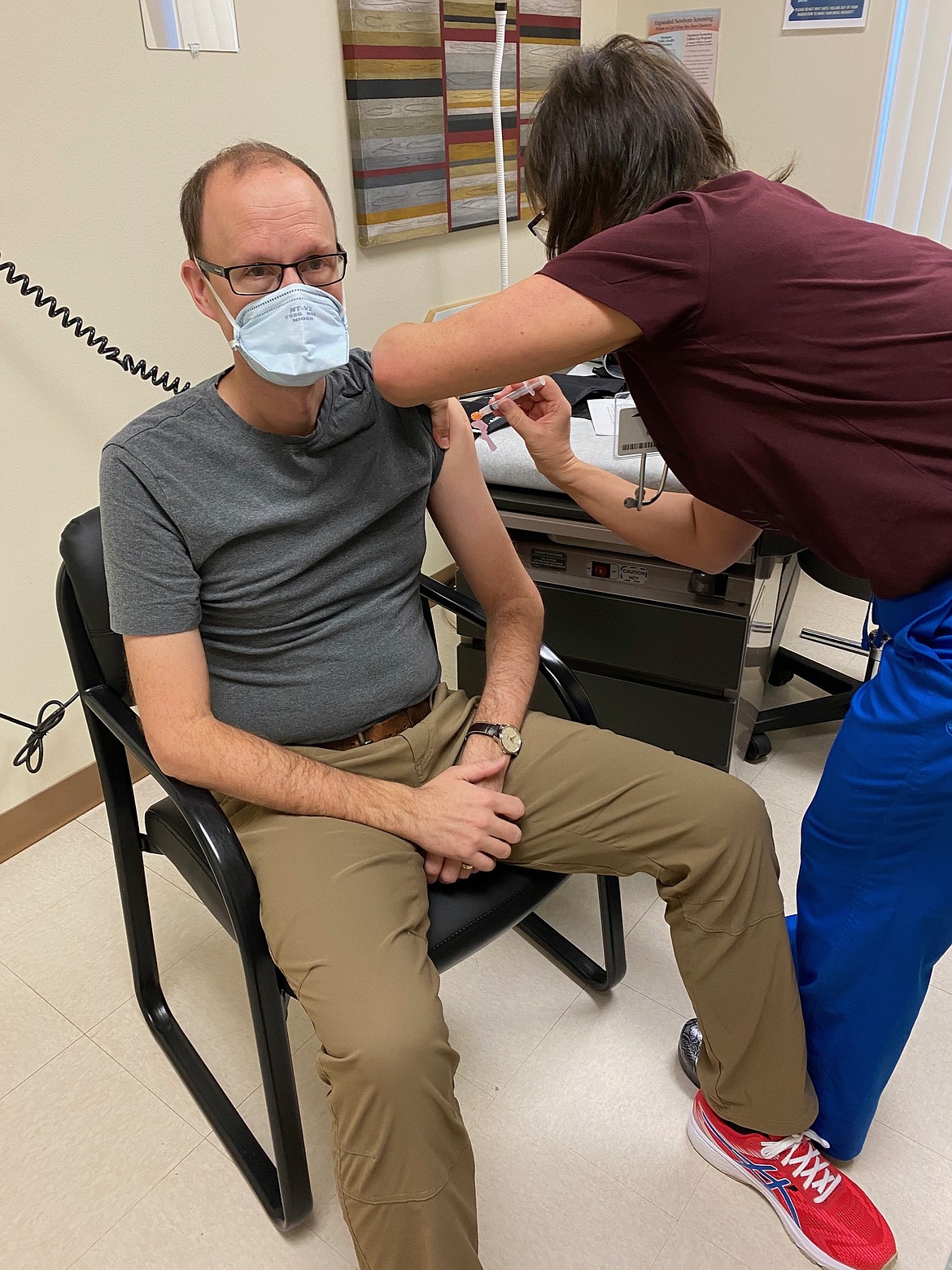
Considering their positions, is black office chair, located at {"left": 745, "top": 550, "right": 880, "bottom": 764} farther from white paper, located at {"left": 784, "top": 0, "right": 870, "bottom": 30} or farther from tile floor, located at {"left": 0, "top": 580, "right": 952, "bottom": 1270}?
white paper, located at {"left": 784, "top": 0, "right": 870, "bottom": 30}

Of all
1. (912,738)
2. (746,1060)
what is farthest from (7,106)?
(746,1060)

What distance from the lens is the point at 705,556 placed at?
4.83 feet

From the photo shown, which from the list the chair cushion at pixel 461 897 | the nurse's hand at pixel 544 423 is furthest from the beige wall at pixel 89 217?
the nurse's hand at pixel 544 423

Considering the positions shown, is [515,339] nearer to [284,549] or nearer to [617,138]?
[617,138]

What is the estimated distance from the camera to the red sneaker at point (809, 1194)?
1.23 meters

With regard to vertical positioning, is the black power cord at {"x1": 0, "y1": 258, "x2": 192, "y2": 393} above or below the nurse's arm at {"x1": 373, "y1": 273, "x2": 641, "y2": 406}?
below

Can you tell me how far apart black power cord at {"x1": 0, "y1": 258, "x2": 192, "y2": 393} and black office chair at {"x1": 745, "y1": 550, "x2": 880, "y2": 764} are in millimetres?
1428

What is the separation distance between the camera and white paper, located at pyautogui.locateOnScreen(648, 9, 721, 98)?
9.51 feet

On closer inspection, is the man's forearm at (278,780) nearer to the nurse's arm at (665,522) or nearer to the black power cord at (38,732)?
the nurse's arm at (665,522)

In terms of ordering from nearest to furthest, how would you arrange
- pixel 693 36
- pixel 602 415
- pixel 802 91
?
pixel 602 415, pixel 802 91, pixel 693 36

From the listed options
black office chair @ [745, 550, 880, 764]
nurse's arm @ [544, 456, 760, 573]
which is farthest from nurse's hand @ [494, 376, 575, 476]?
black office chair @ [745, 550, 880, 764]

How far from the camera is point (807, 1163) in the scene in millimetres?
1291

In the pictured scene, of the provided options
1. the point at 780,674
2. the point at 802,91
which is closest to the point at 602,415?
the point at 780,674

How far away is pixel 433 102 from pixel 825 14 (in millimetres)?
1283
